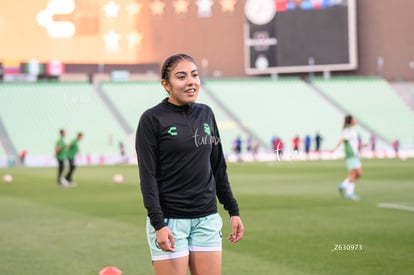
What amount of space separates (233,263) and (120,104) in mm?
55211

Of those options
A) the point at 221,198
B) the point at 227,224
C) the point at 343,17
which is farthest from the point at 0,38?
the point at 221,198

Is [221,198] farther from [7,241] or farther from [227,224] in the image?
[227,224]

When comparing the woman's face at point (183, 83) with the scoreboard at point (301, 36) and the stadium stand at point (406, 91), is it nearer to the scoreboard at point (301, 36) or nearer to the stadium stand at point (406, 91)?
the scoreboard at point (301, 36)

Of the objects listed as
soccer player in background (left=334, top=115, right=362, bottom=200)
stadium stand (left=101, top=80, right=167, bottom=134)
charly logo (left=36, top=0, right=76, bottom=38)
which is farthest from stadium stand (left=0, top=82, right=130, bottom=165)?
soccer player in background (left=334, top=115, right=362, bottom=200)

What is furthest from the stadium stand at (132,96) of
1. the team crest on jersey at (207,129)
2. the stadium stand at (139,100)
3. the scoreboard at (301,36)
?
the team crest on jersey at (207,129)

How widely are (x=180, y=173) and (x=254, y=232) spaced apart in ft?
29.6

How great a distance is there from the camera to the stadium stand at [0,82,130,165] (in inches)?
2271

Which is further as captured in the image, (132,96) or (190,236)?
(132,96)

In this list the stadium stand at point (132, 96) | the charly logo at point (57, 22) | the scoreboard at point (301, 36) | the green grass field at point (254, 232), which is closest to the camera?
the green grass field at point (254, 232)

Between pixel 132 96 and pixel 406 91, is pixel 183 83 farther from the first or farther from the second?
pixel 406 91

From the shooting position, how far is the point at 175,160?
6.12 meters

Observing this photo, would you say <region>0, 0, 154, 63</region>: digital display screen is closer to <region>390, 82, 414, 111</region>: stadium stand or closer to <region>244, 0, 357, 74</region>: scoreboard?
<region>244, 0, 357, 74</region>: scoreboard

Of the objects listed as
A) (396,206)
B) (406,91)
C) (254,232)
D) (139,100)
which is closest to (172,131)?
(254,232)

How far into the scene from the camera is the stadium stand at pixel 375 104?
64125 mm
